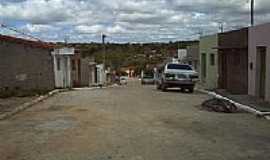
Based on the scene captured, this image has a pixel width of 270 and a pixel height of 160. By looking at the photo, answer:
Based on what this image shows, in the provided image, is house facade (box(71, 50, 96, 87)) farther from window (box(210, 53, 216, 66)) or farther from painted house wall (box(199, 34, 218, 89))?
window (box(210, 53, 216, 66))

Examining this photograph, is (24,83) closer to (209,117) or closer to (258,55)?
(258,55)

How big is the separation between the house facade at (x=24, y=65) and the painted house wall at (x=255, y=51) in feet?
36.4

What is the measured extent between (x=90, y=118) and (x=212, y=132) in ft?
13.6

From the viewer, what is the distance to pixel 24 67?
27.0 m

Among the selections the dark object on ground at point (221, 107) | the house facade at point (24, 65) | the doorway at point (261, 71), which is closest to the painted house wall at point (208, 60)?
the doorway at point (261, 71)

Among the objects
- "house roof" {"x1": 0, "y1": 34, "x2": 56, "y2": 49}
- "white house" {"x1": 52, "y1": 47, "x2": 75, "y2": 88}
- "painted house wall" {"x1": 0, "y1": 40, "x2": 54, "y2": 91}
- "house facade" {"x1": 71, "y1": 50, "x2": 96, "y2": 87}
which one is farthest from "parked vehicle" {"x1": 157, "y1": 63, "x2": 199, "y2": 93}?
"house facade" {"x1": 71, "y1": 50, "x2": 96, "y2": 87}

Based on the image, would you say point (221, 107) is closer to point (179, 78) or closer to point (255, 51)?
point (255, 51)

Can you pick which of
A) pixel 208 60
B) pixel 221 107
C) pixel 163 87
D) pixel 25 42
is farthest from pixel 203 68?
pixel 221 107

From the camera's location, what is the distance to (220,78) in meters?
33.5

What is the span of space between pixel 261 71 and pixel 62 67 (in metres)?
25.8

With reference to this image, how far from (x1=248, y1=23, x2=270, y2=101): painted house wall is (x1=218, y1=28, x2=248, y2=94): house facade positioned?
3.56ft

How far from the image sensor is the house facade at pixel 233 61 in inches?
1081

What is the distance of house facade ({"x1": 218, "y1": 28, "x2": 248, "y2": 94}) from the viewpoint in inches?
1081

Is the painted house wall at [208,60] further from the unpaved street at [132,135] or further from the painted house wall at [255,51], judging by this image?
the unpaved street at [132,135]
